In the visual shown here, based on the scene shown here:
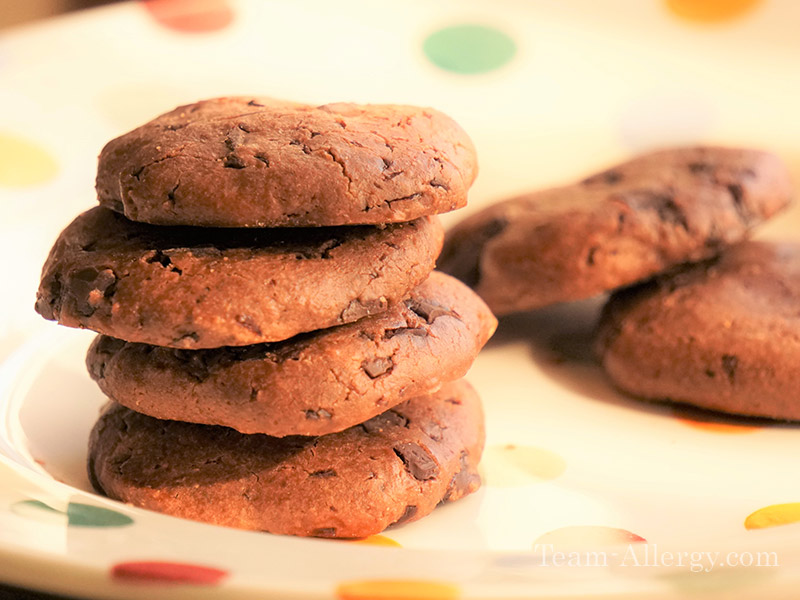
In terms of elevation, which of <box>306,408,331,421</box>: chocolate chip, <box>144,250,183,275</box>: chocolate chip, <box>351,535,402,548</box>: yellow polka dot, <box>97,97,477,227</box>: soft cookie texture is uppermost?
<box>97,97,477,227</box>: soft cookie texture

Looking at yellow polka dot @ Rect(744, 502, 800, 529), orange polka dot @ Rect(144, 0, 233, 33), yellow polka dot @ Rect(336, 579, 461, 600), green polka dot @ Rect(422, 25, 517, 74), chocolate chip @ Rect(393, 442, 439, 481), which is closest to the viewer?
yellow polka dot @ Rect(336, 579, 461, 600)

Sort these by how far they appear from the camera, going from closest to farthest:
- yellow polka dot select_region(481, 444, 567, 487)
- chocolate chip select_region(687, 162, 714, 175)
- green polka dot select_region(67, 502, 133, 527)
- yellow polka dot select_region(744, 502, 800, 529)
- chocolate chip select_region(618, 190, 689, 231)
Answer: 1. green polka dot select_region(67, 502, 133, 527)
2. yellow polka dot select_region(744, 502, 800, 529)
3. yellow polka dot select_region(481, 444, 567, 487)
4. chocolate chip select_region(618, 190, 689, 231)
5. chocolate chip select_region(687, 162, 714, 175)

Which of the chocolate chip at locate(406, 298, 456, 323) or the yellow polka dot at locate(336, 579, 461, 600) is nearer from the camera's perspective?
the yellow polka dot at locate(336, 579, 461, 600)

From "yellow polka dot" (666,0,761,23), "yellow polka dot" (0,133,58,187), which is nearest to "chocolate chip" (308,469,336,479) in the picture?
"yellow polka dot" (0,133,58,187)

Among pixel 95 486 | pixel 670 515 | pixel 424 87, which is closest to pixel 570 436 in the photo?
pixel 670 515

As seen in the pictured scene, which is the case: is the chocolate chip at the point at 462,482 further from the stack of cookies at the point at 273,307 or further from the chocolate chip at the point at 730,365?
the chocolate chip at the point at 730,365

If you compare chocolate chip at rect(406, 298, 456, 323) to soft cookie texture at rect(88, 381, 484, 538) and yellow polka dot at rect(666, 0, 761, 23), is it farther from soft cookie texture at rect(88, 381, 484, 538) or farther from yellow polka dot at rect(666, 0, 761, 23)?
yellow polka dot at rect(666, 0, 761, 23)

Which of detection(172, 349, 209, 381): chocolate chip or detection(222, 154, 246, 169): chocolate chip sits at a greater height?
detection(222, 154, 246, 169): chocolate chip
